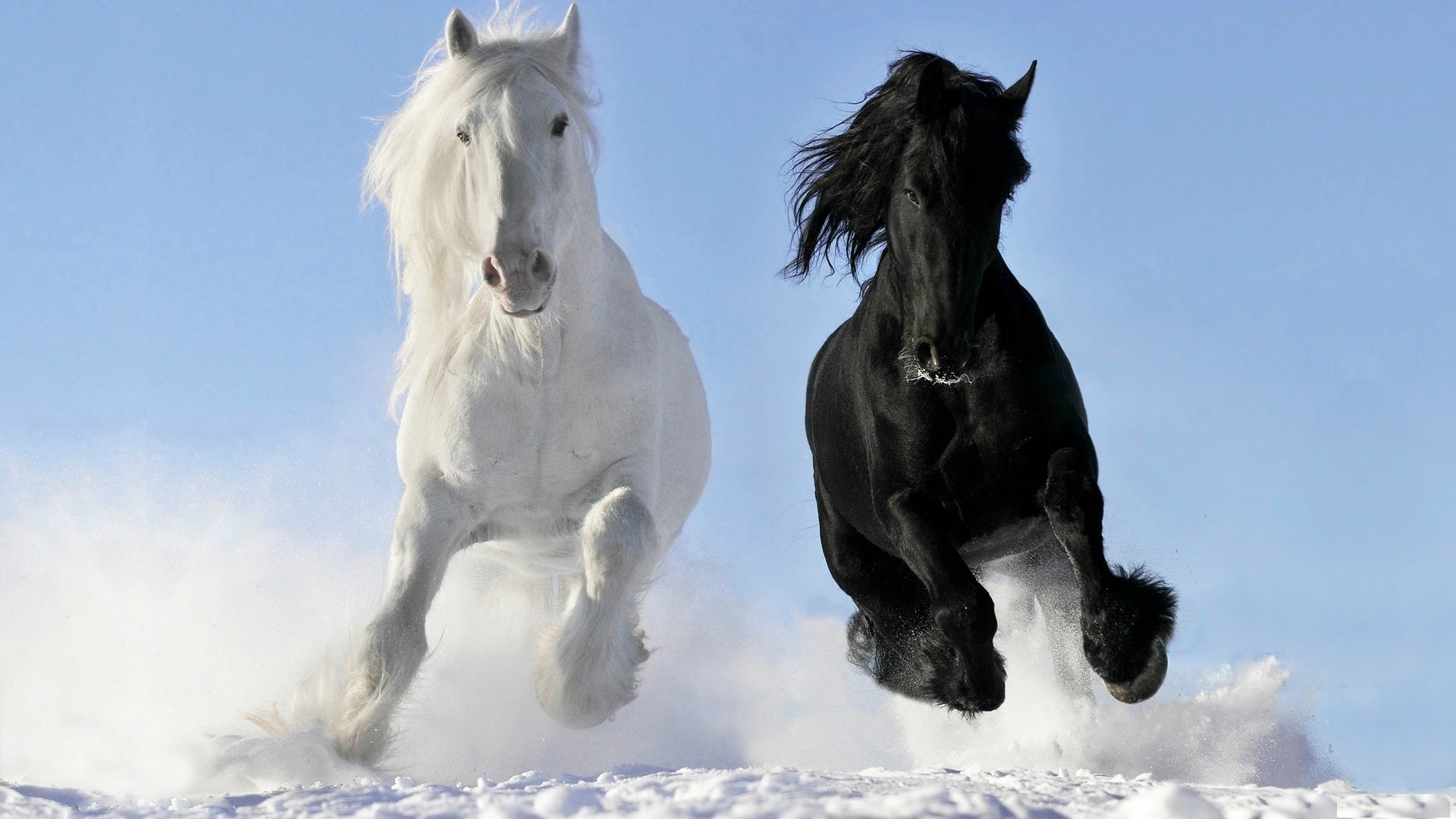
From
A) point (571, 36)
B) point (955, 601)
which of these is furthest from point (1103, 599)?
point (571, 36)

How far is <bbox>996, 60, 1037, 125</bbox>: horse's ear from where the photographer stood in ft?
14.9

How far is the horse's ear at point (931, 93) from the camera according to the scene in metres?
4.41

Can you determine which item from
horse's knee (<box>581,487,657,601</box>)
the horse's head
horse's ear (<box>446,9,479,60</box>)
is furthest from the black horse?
horse's ear (<box>446,9,479,60</box>)

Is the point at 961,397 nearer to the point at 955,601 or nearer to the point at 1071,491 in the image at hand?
the point at 1071,491

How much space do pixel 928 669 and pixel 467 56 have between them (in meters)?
2.75

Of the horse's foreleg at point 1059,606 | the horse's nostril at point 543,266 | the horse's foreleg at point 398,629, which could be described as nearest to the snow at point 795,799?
the horse's foreleg at point 398,629

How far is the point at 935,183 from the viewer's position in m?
4.23

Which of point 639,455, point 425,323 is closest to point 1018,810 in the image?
point 639,455

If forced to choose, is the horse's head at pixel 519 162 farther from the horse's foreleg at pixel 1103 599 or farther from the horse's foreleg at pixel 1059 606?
the horse's foreleg at pixel 1059 606

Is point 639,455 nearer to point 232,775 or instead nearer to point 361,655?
point 361,655

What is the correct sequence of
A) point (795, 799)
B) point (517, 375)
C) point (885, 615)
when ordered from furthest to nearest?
1. point (885, 615)
2. point (517, 375)
3. point (795, 799)

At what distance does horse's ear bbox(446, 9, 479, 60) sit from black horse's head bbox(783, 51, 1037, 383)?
1.40m

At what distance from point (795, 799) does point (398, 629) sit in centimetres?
238

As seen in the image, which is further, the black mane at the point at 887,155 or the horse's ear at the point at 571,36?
the horse's ear at the point at 571,36
